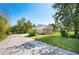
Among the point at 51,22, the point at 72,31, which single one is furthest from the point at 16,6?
the point at 72,31

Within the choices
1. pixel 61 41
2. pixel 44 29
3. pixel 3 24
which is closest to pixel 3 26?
pixel 3 24

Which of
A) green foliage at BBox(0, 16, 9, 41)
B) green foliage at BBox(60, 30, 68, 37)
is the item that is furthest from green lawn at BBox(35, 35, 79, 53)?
green foliage at BBox(0, 16, 9, 41)

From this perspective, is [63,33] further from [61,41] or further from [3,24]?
[3,24]

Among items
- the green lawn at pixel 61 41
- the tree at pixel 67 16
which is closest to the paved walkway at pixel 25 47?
the green lawn at pixel 61 41

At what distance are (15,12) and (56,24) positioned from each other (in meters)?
0.37

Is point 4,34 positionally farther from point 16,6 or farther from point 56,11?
point 56,11

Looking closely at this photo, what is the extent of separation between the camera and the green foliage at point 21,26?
204cm

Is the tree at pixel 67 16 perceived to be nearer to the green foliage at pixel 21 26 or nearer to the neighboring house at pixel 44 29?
the neighboring house at pixel 44 29

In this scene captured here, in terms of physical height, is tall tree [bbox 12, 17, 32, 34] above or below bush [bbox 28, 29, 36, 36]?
above

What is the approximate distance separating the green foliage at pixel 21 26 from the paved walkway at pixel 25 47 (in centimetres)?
4

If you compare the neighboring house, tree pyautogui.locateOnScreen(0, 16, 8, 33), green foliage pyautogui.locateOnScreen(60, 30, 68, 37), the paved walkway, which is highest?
tree pyautogui.locateOnScreen(0, 16, 8, 33)

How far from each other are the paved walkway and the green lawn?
35 mm

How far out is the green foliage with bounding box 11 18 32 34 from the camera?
204 cm

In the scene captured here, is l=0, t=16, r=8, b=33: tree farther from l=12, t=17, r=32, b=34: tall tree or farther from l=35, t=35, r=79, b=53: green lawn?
l=35, t=35, r=79, b=53: green lawn
